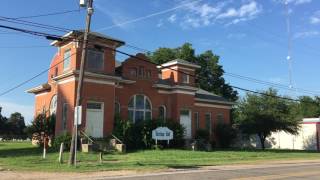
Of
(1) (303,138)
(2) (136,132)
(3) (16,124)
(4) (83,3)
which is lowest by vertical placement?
(1) (303,138)

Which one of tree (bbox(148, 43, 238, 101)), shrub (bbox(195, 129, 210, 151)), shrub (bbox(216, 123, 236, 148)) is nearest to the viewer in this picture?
shrub (bbox(195, 129, 210, 151))

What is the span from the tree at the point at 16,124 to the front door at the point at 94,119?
65093mm

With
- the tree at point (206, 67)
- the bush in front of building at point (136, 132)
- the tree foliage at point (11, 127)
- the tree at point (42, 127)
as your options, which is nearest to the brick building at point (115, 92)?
Answer: the bush in front of building at point (136, 132)

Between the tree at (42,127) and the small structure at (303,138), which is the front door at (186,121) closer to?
the tree at (42,127)

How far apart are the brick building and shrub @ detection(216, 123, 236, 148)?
3.14ft

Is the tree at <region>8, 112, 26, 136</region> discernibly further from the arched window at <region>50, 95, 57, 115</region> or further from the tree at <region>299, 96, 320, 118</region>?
the arched window at <region>50, 95, 57, 115</region>

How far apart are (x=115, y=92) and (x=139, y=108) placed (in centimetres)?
344

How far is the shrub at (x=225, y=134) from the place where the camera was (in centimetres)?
4559

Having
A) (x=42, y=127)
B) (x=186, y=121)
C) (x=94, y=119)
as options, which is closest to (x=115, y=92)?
(x=94, y=119)

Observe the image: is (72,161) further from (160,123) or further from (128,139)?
(160,123)

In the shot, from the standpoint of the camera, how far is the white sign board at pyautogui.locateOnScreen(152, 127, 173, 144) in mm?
34906

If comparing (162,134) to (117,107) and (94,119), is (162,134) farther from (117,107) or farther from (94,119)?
(94,119)

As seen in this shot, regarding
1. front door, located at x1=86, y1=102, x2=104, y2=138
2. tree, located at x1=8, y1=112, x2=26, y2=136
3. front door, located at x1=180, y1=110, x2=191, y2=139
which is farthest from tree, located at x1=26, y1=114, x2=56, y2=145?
tree, located at x1=8, y1=112, x2=26, y2=136

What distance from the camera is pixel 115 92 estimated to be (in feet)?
120
